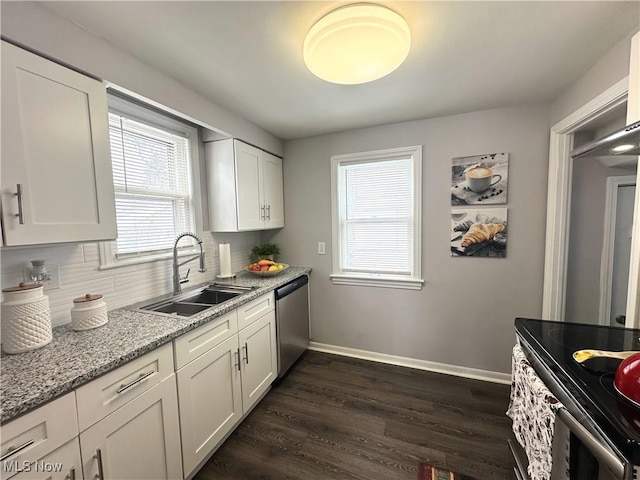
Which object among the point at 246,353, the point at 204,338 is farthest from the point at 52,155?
the point at 246,353

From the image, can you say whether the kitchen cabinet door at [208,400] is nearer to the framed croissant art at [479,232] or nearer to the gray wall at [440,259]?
the gray wall at [440,259]

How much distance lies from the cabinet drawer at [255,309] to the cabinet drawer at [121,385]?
0.57 m

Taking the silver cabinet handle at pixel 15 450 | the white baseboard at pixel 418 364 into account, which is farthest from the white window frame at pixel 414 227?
the silver cabinet handle at pixel 15 450

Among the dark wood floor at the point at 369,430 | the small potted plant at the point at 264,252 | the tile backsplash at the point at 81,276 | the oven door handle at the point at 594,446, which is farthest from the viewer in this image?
the small potted plant at the point at 264,252

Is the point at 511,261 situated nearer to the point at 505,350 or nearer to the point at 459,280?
the point at 459,280

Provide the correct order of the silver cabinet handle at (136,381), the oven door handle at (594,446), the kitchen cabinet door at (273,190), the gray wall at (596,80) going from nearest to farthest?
the oven door handle at (594,446), the silver cabinet handle at (136,381), the gray wall at (596,80), the kitchen cabinet door at (273,190)

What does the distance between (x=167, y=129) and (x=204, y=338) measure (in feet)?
5.35

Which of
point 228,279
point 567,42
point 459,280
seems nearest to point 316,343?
point 228,279

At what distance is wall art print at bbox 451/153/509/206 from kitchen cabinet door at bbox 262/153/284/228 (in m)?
1.79

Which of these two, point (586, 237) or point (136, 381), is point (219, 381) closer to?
point (136, 381)

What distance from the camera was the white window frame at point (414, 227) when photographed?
2451 mm

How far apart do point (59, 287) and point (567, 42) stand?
3027 mm

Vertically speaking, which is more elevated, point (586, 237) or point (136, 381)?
point (586, 237)

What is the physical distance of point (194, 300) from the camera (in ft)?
6.70
